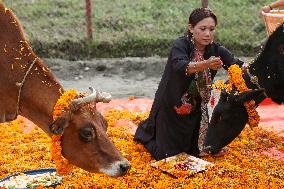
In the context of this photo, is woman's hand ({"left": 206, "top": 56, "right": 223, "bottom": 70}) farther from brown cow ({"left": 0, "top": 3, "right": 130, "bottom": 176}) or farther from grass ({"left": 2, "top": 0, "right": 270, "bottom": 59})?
grass ({"left": 2, "top": 0, "right": 270, "bottom": 59})

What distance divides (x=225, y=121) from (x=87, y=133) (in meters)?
2.03

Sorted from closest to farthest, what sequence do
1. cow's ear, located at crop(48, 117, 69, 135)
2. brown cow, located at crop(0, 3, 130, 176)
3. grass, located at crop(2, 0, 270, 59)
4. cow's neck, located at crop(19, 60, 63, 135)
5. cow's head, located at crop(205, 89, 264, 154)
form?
cow's ear, located at crop(48, 117, 69, 135) < brown cow, located at crop(0, 3, 130, 176) < cow's neck, located at crop(19, 60, 63, 135) < cow's head, located at crop(205, 89, 264, 154) < grass, located at crop(2, 0, 270, 59)

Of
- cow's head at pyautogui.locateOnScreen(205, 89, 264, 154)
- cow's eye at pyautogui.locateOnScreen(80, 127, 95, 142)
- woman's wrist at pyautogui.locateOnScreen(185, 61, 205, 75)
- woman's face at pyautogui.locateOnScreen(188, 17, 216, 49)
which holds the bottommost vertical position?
cow's head at pyautogui.locateOnScreen(205, 89, 264, 154)

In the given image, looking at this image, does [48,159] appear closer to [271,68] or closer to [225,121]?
[225,121]

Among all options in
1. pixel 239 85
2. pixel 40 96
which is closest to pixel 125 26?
pixel 239 85

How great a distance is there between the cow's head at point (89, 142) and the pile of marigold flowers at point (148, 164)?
3.39 feet

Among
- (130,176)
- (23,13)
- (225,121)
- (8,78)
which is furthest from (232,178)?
(23,13)

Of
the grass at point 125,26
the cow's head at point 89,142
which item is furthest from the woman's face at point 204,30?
the grass at point 125,26

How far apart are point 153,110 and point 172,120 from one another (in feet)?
1.07

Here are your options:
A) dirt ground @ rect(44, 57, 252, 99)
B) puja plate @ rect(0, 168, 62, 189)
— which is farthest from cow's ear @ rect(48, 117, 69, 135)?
dirt ground @ rect(44, 57, 252, 99)

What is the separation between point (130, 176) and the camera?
17.3 feet

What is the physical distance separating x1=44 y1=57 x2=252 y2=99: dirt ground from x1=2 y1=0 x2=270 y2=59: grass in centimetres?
54

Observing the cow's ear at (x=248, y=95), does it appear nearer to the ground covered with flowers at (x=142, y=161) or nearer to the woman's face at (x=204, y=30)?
the woman's face at (x=204, y=30)

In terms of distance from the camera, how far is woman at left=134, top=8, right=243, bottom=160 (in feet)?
17.3
